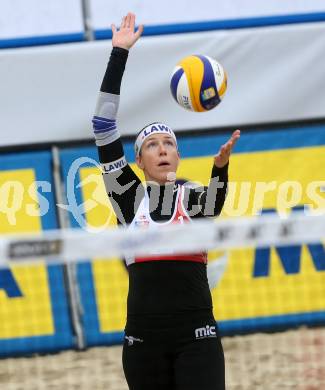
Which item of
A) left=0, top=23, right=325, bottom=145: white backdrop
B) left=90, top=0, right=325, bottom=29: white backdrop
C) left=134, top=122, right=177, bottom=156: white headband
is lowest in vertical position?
left=134, top=122, right=177, bottom=156: white headband

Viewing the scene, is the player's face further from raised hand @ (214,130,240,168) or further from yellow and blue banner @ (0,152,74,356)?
yellow and blue banner @ (0,152,74,356)

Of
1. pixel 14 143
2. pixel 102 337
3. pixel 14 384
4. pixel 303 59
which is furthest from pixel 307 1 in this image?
pixel 14 384

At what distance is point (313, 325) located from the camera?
322 inches

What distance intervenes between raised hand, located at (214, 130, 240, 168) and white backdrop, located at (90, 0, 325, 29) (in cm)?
412

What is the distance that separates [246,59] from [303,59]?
1.79 ft

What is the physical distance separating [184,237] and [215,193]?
2.08 feet

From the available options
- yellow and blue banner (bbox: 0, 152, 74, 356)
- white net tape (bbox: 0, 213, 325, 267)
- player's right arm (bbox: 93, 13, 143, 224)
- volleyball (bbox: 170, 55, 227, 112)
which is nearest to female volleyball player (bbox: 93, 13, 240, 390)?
player's right arm (bbox: 93, 13, 143, 224)

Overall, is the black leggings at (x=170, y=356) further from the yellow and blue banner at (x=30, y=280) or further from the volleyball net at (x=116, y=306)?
the yellow and blue banner at (x=30, y=280)

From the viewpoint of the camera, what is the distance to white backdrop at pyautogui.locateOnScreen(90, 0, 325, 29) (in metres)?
8.03

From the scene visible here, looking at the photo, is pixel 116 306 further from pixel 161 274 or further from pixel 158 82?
pixel 161 274

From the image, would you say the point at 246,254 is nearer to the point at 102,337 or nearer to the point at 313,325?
the point at 313,325

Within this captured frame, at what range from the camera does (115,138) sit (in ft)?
14.4

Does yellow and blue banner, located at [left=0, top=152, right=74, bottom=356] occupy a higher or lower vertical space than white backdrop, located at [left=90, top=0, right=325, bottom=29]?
lower

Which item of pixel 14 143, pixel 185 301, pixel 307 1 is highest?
pixel 307 1
